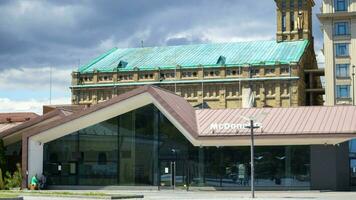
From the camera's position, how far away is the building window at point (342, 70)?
97375 millimetres

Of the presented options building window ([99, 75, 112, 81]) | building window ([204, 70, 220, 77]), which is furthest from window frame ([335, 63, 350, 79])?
building window ([99, 75, 112, 81])

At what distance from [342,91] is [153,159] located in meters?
59.0

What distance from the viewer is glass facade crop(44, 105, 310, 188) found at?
4150cm

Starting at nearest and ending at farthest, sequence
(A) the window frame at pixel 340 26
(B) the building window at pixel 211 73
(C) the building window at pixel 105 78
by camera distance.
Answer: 1. (A) the window frame at pixel 340 26
2. (B) the building window at pixel 211 73
3. (C) the building window at pixel 105 78

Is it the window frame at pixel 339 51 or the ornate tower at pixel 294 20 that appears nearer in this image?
the window frame at pixel 339 51

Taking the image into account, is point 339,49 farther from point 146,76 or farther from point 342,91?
point 146,76

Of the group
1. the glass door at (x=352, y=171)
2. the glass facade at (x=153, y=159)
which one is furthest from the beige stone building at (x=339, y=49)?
the glass facade at (x=153, y=159)

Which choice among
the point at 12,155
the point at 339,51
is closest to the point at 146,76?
the point at 339,51

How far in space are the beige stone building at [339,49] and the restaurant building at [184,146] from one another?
177 feet

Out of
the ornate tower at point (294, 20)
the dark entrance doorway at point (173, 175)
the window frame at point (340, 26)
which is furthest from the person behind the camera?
the ornate tower at point (294, 20)

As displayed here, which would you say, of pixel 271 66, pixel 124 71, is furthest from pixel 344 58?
pixel 124 71

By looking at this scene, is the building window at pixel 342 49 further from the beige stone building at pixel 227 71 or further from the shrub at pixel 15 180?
the shrub at pixel 15 180

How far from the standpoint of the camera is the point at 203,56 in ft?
385

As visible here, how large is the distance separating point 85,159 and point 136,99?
19.6 ft
